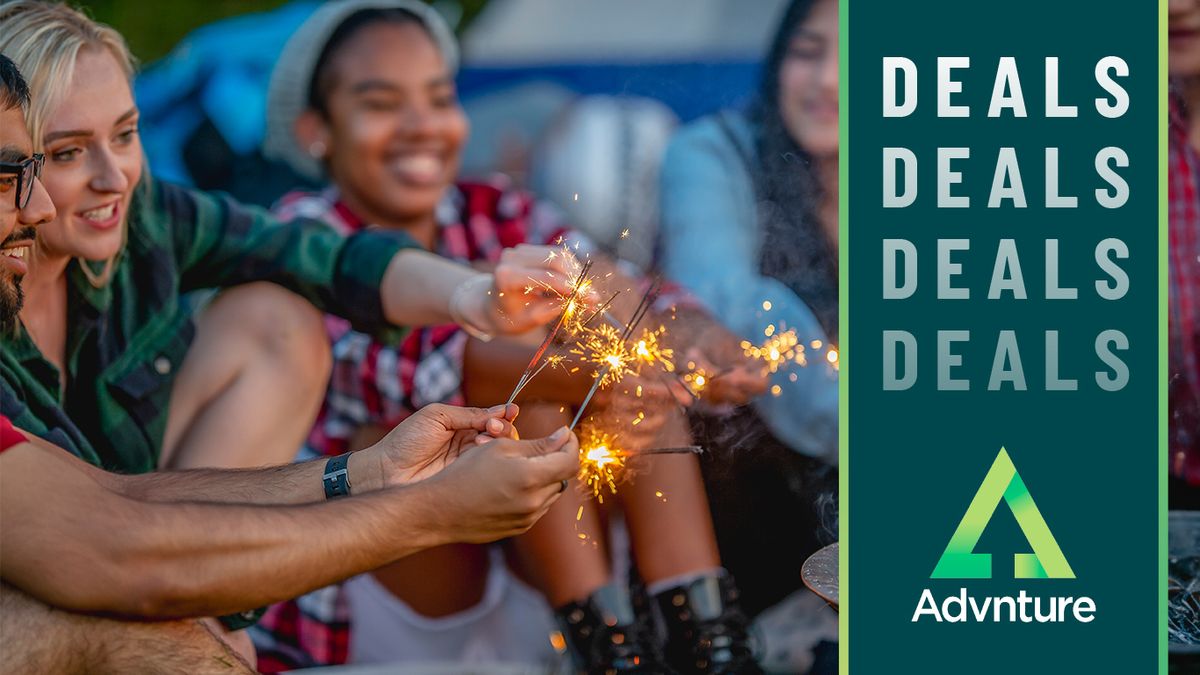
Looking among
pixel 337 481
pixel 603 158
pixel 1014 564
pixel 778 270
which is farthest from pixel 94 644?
pixel 603 158

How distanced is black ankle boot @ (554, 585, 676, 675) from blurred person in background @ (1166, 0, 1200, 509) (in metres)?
0.85

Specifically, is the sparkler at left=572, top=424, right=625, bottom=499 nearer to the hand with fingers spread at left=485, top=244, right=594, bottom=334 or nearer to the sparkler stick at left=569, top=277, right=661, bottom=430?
the sparkler stick at left=569, top=277, right=661, bottom=430

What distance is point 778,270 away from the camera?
7.14 ft

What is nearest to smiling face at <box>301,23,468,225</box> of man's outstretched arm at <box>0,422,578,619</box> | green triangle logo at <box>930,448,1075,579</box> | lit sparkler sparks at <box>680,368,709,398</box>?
lit sparkler sparks at <box>680,368,709,398</box>

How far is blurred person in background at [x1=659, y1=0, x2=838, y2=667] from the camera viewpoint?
79.6 inches

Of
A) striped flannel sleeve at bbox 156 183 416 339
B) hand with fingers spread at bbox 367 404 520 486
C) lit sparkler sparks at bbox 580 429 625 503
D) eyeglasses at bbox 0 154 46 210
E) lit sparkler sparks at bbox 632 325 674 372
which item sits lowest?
lit sparkler sparks at bbox 580 429 625 503


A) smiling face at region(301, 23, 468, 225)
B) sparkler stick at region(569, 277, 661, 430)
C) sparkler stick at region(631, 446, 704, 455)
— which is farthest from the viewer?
smiling face at region(301, 23, 468, 225)

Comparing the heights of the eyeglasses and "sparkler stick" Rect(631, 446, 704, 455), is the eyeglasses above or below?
above

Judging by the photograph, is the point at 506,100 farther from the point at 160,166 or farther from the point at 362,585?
the point at 362,585

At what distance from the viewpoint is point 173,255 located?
6.37 feet

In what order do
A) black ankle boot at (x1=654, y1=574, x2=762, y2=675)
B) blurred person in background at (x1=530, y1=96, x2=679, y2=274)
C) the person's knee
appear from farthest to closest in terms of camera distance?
blurred person in background at (x1=530, y1=96, x2=679, y2=274) → the person's knee → black ankle boot at (x1=654, y1=574, x2=762, y2=675)

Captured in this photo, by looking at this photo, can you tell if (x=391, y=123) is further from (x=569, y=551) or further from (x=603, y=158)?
(x=603, y=158)

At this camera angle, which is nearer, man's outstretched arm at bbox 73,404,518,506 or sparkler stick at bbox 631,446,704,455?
man's outstretched arm at bbox 73,404,518,506

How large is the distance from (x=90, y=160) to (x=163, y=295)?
25 centimetres
